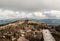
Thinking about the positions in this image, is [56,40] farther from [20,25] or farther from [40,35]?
[20,25]

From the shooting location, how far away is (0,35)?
88.7ft

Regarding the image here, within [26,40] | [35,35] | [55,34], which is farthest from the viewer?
[55,34]

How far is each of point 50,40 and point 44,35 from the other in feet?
9.31

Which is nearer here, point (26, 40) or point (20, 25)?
point (26, 40)

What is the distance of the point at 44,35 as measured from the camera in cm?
2984

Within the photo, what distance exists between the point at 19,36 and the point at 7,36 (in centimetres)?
195

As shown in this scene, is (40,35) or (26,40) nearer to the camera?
(26,40)

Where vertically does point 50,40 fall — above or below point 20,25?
below

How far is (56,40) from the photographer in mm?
27219

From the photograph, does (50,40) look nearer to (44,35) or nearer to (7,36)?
(44,35)

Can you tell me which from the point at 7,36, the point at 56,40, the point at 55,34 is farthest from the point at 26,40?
the point at 55,34

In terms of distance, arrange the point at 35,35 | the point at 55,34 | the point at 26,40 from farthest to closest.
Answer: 1. the point at 55,34
2. the point at 35,35
3. the point at 26,40

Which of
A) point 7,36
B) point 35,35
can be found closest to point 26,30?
point 35,35

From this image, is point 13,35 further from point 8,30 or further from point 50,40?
point 50,40
